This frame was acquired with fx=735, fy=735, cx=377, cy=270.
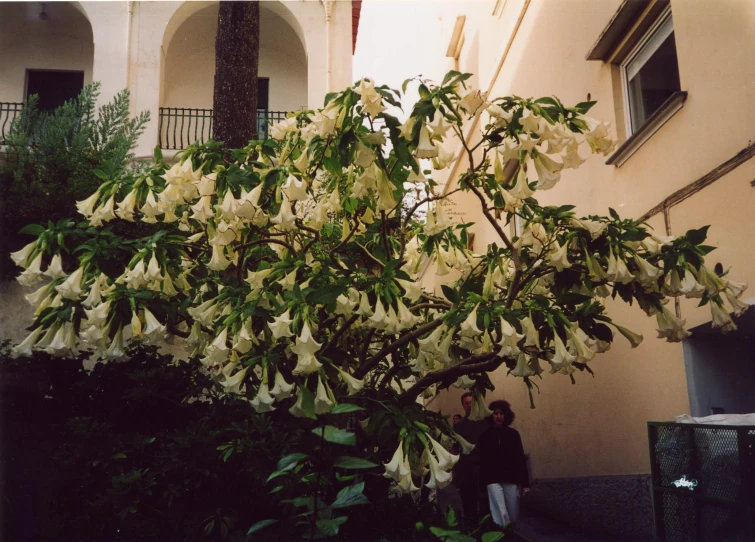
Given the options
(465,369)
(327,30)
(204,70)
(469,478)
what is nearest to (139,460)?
(465,369)

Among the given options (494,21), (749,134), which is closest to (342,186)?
(749,134)

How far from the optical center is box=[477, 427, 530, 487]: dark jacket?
7262 mm

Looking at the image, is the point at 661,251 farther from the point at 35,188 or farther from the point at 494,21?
the point at 494,21

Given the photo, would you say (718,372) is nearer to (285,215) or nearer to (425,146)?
(425,146)

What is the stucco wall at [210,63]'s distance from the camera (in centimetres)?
1384

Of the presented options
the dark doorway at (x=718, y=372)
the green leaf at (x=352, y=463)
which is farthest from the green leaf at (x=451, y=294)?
the dark doorway at (x=718, y=372)

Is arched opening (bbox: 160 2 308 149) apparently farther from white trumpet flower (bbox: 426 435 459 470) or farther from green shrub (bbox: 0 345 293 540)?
white trumpet flower (bbox: 426 435 459 470)

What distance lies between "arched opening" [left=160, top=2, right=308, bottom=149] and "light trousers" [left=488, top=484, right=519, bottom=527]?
8011 millimetres

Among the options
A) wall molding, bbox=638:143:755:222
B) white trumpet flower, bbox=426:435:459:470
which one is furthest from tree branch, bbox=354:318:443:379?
wall molding, bbox=638:143:755:222

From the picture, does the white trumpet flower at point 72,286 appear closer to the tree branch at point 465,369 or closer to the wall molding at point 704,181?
the tree branch at point 465,369

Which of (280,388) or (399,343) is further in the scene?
(399,343)

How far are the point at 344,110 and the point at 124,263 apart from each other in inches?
70.0

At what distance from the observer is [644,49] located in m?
6.99

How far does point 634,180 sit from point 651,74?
1.00 meters
